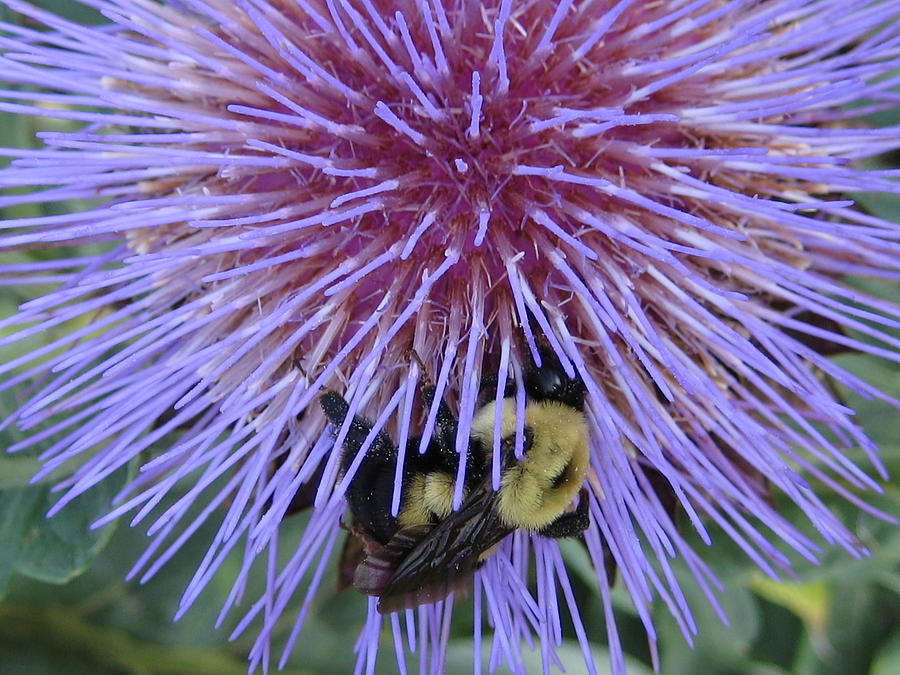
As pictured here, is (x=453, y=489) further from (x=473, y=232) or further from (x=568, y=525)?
(x=473, y=232)

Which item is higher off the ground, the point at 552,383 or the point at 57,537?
the point at 552,383

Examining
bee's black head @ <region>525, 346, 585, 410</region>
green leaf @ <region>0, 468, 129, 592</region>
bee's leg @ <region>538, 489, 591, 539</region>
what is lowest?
green leaf @ <region>0, 468, 129, 592</region>

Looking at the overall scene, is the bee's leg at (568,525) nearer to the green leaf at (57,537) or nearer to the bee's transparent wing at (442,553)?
the bee's transparent wing at (442,553)

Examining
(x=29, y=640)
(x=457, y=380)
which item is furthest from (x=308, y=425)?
(x=29, y=640)

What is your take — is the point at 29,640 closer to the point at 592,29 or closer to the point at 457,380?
the point at 457,380

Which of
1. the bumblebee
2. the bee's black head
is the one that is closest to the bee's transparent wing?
the bumblebee

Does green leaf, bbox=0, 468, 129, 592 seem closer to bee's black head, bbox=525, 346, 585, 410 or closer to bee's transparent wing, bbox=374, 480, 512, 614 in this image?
bee's transparent wing, bbox=374, 480, 512, 614

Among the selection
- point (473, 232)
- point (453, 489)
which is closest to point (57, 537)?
point (453, 489)
